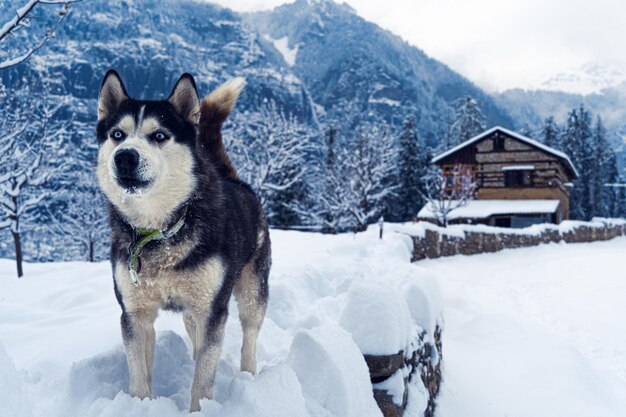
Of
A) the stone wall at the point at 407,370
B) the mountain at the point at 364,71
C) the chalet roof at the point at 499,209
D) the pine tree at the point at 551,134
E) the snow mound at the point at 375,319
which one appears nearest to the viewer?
the stone wall at the point at 407,370

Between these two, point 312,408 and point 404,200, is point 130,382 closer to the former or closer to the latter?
point 312,408

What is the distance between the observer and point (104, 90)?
2676 mm

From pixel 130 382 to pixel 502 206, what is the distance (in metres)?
33.2

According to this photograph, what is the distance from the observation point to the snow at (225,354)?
2.15 m

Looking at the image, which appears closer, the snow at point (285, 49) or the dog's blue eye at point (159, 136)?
the dog's blue eye at point (159, 136)

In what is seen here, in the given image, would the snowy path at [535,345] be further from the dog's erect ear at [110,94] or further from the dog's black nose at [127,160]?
the dog's erect ear at [110,94]

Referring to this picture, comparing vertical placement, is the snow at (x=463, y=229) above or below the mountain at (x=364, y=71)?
below

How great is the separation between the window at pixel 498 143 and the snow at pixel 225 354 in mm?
30679

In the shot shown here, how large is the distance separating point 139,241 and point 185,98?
955 mm

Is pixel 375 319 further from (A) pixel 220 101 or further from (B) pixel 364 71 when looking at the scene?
(B) pixel 364 71

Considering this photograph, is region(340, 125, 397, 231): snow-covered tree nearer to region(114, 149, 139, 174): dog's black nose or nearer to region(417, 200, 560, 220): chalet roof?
region(417, 200, 560, 220): chalet roof

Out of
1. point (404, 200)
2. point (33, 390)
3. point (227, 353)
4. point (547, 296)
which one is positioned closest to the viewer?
point (33, 390)

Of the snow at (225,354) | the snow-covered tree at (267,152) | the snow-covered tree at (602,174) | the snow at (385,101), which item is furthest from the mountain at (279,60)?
the snow at (225,354)

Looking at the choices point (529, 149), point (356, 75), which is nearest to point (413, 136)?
point (529, 149)
